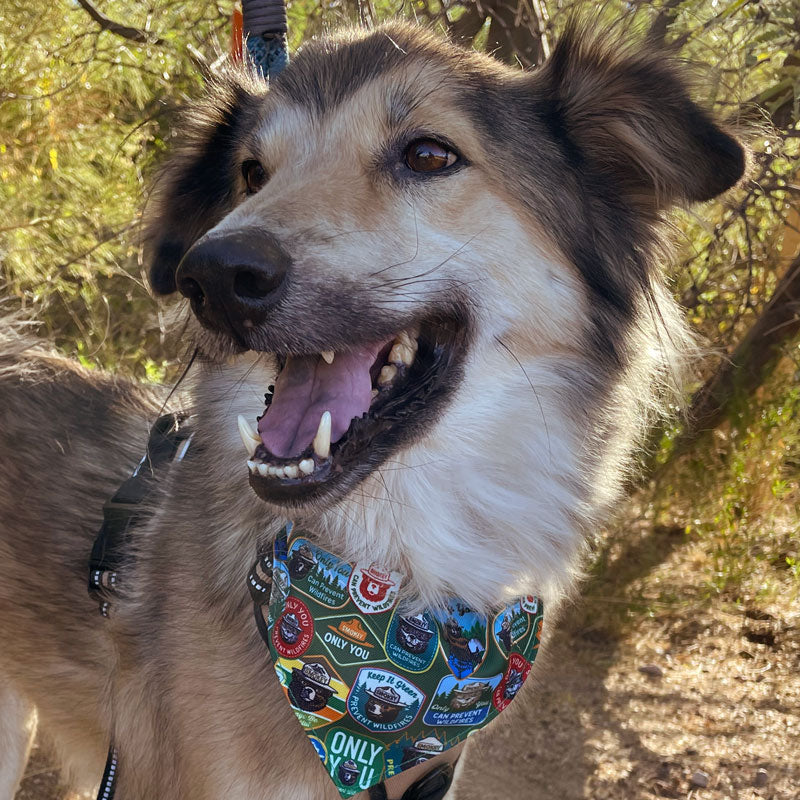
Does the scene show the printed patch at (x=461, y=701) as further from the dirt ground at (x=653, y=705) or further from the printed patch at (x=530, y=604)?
the dirt ground at (x=653, y=705)

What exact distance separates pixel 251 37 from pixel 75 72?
1899 millimetres

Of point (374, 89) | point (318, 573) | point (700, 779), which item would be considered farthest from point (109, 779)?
point (700, 779)

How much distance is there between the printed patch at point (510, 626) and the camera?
6.33 feet

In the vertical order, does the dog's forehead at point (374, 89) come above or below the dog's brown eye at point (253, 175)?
above

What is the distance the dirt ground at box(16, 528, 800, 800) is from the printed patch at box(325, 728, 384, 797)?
115 centimetres

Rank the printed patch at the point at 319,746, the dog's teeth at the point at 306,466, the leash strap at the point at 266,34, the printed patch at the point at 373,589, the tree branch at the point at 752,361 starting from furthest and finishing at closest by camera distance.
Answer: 1. the tree branch at the point at 752,361
2. the leash strap at the point at 266,34
3. the printed patch at the point at 373,589
4. the printed patch at the point at 319,746
5. the dog's teeth at the point at 306,466

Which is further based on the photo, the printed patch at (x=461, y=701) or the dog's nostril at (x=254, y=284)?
the printed patch at (x=461, y=701)

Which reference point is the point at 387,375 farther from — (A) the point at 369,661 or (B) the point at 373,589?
(A) the point at 369,661

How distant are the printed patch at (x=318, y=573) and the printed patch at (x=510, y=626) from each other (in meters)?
0.36

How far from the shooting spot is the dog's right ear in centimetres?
237

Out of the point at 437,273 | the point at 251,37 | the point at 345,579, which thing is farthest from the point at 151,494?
the point at 251,37

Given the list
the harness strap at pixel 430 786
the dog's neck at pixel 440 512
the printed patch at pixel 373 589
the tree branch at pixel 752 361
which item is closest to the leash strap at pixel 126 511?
the dog's neck at pixel 440 512

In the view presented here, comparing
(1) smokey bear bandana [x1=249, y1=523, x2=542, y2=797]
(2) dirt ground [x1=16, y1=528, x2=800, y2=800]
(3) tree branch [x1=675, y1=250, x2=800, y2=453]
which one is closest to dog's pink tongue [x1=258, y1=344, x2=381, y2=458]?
(1) smokey bear bandana [x1=249, y1=523, x2=542, y2=797]

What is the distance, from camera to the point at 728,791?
122 inches
